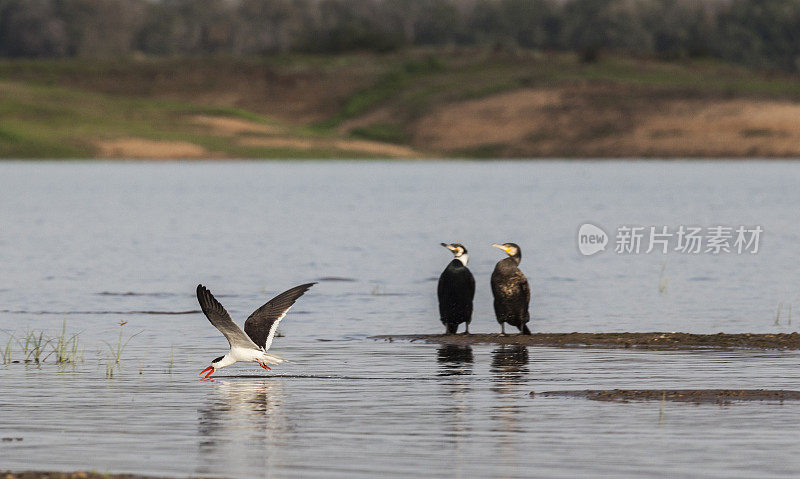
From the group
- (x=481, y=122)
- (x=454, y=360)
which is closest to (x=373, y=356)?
(x=454, y=360)

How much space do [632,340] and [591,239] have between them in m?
29.9

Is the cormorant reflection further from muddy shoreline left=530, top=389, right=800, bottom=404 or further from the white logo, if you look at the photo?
the white logo

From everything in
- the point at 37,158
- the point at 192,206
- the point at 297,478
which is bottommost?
the point at 297,478

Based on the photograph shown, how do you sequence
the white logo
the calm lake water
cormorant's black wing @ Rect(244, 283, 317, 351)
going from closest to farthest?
the calm lake water
cormorant's black wing @ Rect(244, 283, 317, 351)
the white logo

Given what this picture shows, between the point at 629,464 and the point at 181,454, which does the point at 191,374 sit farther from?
the point at 629,464

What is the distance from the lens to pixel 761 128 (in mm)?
161500

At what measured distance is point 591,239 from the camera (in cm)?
5391

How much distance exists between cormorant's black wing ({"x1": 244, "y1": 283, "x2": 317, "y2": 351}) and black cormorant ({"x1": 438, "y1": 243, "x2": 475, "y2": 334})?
17.1 ft

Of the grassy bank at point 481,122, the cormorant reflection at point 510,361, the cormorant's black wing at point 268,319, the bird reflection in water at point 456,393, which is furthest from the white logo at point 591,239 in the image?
the grassy bank at point 481,122

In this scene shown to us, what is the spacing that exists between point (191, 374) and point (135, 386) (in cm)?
139

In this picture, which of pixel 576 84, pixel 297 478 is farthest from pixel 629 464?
pixel 576 84

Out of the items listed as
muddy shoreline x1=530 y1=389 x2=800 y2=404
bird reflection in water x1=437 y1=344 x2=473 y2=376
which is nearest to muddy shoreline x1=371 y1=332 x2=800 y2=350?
bird reflection in water x1=437 y1=344 x2=473 y2=376

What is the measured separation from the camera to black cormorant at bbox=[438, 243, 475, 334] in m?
25.1

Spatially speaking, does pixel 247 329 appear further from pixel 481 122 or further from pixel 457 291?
pixel 481 122
